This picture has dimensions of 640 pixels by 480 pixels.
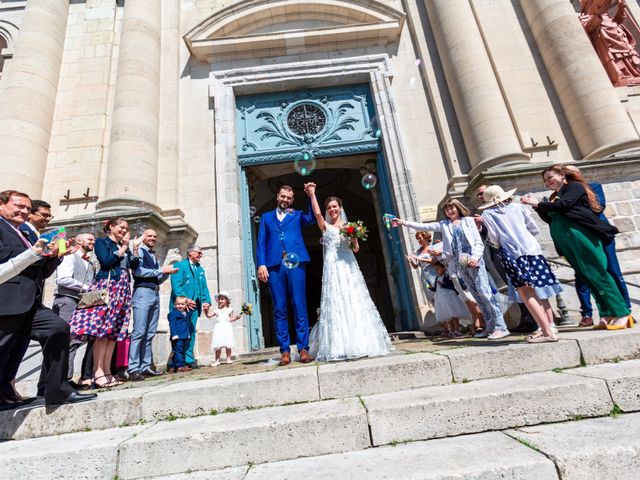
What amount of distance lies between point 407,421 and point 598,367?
153cm

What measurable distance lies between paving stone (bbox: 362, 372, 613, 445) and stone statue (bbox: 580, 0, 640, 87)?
29.9 feet

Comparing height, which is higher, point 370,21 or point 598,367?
point 370,21

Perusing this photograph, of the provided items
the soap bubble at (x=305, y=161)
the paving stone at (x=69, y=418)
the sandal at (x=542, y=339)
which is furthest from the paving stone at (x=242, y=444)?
the soap bubble at (x=305, y=161)

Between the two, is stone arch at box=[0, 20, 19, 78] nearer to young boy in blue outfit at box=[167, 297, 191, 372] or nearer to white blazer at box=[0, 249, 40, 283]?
young boy in blue outfit at box=[167, 297, 191, 372]

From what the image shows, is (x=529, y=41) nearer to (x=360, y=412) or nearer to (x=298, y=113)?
(x=298, y=113)

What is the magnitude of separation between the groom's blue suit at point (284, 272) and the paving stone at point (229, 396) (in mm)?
1192

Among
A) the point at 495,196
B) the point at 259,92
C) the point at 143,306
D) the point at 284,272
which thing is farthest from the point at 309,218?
the point at 259,92

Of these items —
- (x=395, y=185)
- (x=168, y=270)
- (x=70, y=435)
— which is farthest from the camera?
(x=395, y=185)

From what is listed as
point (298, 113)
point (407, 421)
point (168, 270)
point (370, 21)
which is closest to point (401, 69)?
point (370, 21)

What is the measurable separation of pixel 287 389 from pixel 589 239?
325cm

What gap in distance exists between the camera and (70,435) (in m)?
2.39

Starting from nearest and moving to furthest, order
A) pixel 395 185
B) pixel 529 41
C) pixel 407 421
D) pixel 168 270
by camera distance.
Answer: pixel 407 421, pixel 168 270, pixel 395 185, pixel 529 41

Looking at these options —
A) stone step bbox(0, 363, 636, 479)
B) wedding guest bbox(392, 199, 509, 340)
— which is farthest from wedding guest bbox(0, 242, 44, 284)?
wedding guest bbox(392, 199, 509, 340)

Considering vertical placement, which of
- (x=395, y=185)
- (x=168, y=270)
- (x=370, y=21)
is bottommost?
(x=168, y=270)
